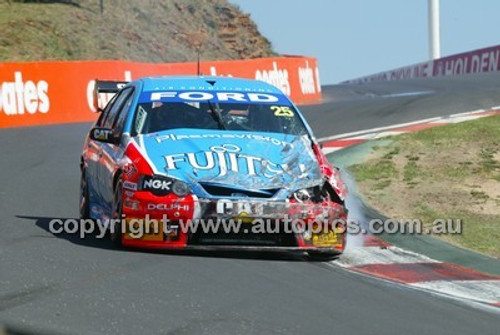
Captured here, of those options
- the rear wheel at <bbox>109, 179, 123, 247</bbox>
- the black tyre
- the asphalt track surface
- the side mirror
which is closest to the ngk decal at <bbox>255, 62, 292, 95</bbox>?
the asphalt track surface

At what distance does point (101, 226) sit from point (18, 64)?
1351cm

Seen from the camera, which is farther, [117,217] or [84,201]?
[84,201]

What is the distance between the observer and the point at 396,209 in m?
11.8

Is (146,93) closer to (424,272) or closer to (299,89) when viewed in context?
(424,272)

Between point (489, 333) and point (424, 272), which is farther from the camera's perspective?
point (424, 272)

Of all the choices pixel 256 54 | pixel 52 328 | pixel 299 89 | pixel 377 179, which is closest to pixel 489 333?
pixel 52 328

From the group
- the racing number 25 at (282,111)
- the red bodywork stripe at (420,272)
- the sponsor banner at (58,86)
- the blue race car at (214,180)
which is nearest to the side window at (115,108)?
the blue race car at (214,180)

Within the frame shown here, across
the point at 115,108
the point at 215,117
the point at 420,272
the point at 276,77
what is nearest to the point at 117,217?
the point at 215,117

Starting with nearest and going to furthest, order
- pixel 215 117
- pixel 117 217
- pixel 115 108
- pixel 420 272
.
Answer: pixel 117 217
pixel 420 272
pixel 215 117
pixel 115 108

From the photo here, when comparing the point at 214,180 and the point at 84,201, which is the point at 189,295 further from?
the point at 84,201

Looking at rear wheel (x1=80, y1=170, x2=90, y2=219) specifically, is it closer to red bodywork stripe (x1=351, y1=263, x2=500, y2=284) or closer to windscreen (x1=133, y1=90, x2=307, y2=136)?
windscreen (x1=133, y1=90, x2=307, y2=136)

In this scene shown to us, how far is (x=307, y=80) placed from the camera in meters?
31.3

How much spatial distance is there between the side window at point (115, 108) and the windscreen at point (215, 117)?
60cm

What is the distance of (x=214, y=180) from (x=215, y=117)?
44.4 inches
